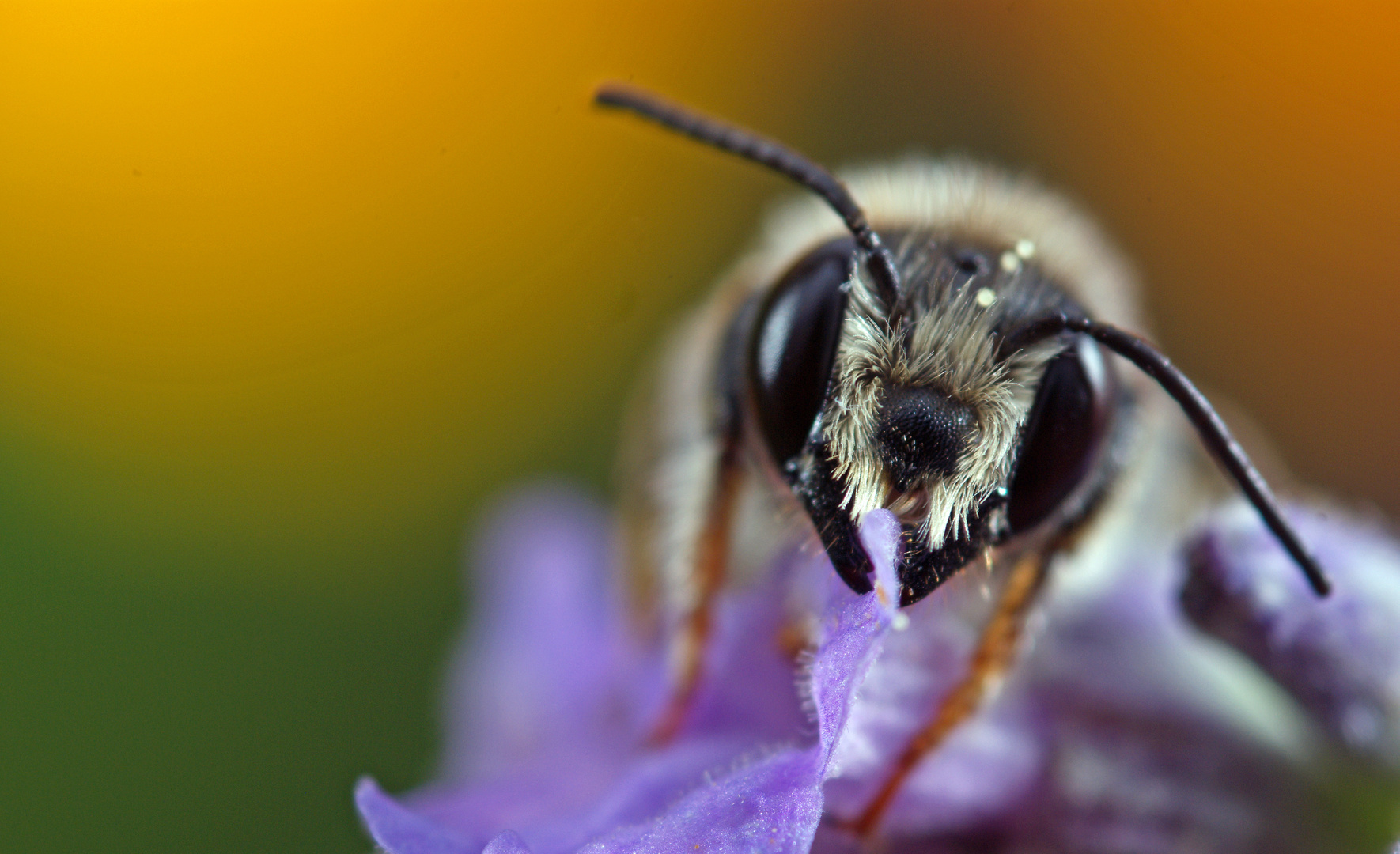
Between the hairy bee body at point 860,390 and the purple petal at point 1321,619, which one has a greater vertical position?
the hairy bee body at point 860,390

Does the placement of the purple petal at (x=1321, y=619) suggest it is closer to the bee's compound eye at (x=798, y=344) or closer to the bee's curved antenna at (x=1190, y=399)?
the bee's curved antenna at (x=1190, y=399)

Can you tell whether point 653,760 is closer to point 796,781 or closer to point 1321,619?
point 796,781

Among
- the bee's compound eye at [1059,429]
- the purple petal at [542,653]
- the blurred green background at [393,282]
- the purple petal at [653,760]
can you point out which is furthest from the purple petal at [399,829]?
the blurred green background at [393,282]

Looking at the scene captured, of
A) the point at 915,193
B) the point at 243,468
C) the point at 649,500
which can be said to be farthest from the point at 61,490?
the point at 915,193

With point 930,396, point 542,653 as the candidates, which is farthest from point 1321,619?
point 542,653

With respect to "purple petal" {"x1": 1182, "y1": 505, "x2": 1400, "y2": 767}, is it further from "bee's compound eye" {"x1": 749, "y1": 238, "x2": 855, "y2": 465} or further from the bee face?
"bee's compound eye" {"x1": 749, "y1": 238, "x2": 855, "y2": 465}
